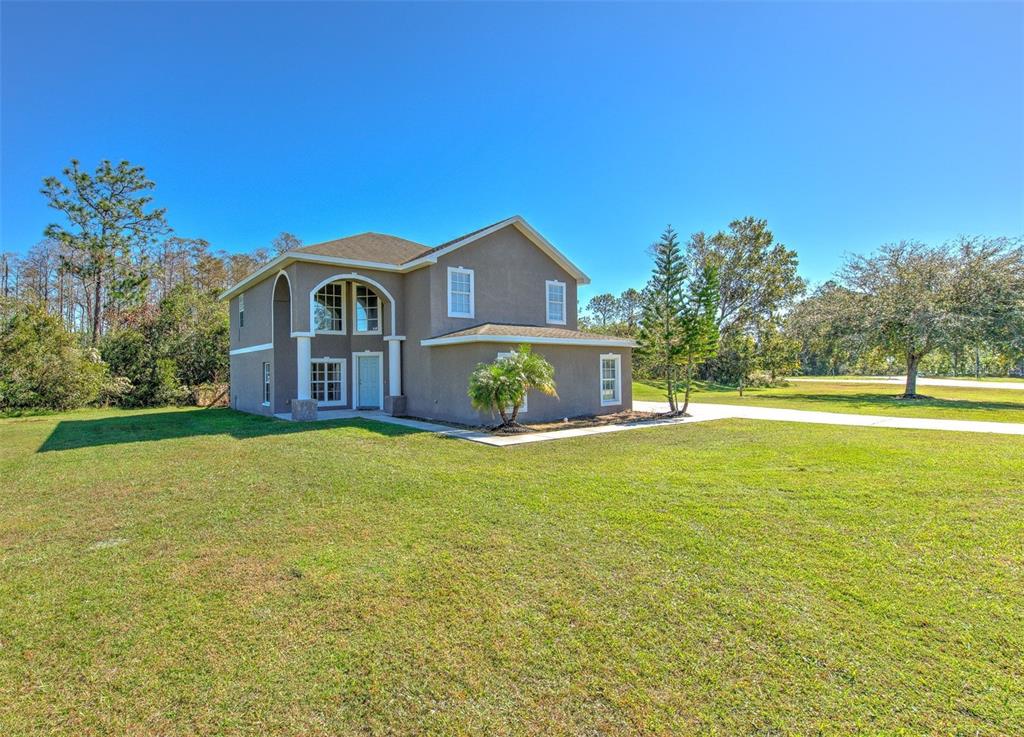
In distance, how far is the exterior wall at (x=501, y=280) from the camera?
1582cm

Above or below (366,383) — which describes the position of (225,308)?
above

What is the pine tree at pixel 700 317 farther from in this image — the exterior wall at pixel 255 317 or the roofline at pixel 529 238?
the exterior wall at pixel 255 317

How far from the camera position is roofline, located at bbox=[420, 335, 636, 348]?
13.7m

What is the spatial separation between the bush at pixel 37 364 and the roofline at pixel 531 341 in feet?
56.2

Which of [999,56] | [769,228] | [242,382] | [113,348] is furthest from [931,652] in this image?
[769,228]

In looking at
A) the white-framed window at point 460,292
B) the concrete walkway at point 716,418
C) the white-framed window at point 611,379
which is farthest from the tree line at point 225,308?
the white-framed window at point 460,292

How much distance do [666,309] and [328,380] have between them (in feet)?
41.9

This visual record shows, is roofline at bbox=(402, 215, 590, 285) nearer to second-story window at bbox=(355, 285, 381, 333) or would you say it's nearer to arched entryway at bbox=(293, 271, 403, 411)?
second-story window at bbox=(355, 285, 381, 333)

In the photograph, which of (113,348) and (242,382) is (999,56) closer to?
(242,382)

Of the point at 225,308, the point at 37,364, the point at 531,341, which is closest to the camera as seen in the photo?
the point at 531,341

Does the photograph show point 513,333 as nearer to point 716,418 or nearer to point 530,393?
point 530,393

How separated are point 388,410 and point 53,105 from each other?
1807 centimetres

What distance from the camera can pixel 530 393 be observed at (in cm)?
1472

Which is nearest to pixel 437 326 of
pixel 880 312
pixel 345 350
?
pixel 345 350
